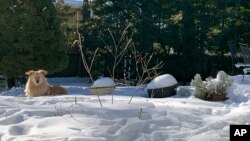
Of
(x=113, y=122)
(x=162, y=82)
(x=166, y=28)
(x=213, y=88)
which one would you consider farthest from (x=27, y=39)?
(x=113, y=122)

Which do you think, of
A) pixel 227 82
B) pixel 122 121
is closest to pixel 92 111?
pixel 122 121

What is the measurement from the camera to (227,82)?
24.4 ft

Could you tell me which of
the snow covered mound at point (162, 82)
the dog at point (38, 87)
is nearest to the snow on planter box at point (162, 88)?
the snow covered mound at point (162, 82)

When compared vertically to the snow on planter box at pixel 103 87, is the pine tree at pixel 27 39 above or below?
above

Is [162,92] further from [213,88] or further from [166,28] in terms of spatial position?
[166,28]

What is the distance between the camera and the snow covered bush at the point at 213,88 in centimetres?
726

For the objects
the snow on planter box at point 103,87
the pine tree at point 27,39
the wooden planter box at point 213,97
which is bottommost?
the wooden planter box at point 213,97

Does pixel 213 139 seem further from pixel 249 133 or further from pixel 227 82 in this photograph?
pixel 227 82

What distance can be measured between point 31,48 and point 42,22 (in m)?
Result: 0.79

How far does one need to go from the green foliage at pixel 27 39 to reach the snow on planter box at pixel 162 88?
4490 millimetres

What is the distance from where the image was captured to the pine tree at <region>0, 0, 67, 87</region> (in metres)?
11.9

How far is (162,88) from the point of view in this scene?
8.23 meters

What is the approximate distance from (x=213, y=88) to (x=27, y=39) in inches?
248

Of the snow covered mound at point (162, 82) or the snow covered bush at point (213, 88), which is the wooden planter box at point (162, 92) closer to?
the snow covered mound at point (162, 82)
